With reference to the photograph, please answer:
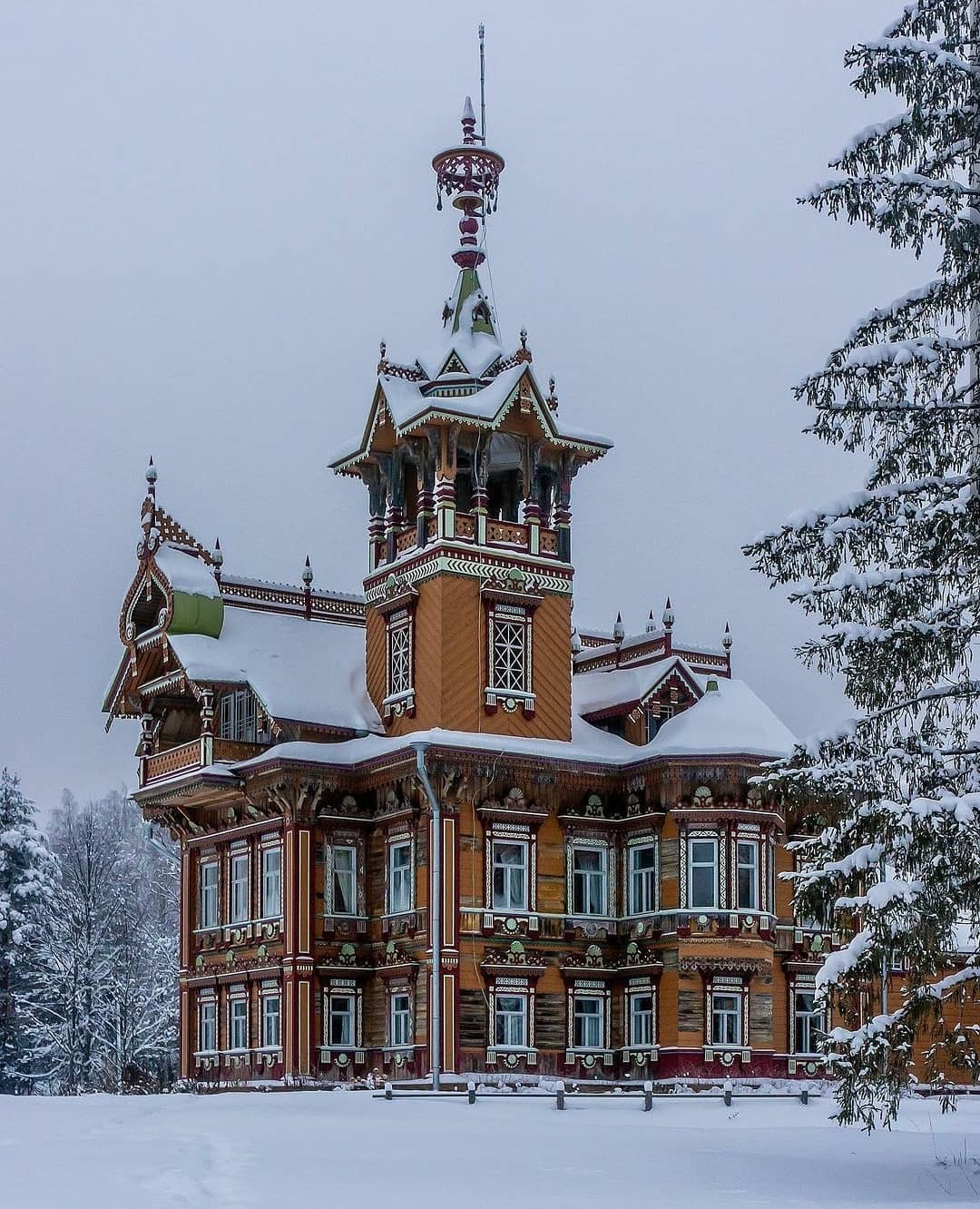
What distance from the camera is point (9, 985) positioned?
198 ft

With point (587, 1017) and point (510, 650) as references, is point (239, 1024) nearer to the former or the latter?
point (587, 1017)

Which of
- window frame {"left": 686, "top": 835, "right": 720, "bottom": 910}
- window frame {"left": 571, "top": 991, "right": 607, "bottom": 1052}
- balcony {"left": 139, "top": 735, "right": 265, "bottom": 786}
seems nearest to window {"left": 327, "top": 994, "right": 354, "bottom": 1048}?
→ window frame {"left": 571, "top": 991, "right": 607, "bottom": 1052}

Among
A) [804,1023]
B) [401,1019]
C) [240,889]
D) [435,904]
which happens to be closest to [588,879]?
[435,904]

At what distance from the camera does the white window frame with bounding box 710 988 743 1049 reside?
43.8 meters

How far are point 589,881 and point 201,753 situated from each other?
9463mm

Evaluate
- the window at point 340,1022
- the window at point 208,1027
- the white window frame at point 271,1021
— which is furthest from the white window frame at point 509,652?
the window at point 208,1027

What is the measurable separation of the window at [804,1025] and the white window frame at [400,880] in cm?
941

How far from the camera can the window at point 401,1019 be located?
4391 cm

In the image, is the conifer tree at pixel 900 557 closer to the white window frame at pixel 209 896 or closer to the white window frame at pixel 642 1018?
the white window frame at pixel 642 1018

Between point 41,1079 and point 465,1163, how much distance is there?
4166 cm

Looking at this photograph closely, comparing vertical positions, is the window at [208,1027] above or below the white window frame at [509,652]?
below

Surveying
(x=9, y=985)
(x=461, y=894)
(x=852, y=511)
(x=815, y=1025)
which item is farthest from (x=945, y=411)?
(x=9, y=985)

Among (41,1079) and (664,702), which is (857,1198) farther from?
(41,1079)

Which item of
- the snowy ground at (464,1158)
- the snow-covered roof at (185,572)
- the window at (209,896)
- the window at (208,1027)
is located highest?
the snow-covered roof at (185,572)
